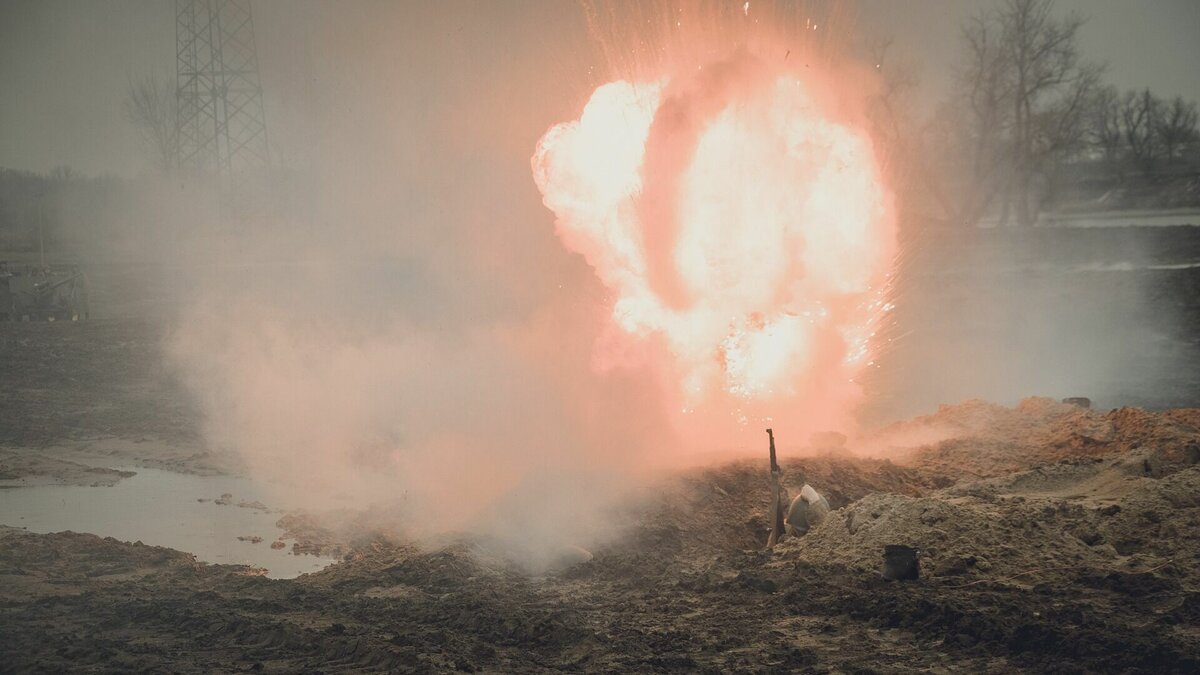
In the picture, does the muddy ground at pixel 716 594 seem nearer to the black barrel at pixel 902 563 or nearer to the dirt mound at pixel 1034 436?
the black barrel at pixel 902 563

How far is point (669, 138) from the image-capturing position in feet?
53.2

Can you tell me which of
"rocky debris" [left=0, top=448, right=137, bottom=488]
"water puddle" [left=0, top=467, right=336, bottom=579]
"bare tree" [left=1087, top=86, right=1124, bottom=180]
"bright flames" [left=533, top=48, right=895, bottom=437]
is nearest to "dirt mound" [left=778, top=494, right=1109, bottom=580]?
"bright flames" [left=533, top=48, right=895, bottom=437]

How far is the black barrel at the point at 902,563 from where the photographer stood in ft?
32.1

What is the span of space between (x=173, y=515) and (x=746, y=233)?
9.30 metres

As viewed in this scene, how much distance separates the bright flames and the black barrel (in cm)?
665

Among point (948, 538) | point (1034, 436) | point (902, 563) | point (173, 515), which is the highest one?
point (1034, 436)

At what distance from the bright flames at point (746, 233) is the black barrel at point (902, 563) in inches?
262

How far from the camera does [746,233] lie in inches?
637

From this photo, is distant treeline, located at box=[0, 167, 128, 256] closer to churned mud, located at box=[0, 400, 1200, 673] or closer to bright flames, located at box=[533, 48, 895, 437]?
bright flames, located at box=[533, 48, 895, 437]

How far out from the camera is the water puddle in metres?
12.3

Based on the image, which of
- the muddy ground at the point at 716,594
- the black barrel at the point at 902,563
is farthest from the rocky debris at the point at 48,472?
the black barrel at the point at 902,563

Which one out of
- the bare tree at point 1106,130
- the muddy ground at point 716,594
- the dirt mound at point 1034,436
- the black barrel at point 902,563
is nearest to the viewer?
the muddy ground at point 716,594

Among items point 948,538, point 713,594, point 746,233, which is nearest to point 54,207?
point 746,233

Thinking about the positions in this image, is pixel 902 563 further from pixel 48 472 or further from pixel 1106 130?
pixel 1106 130
